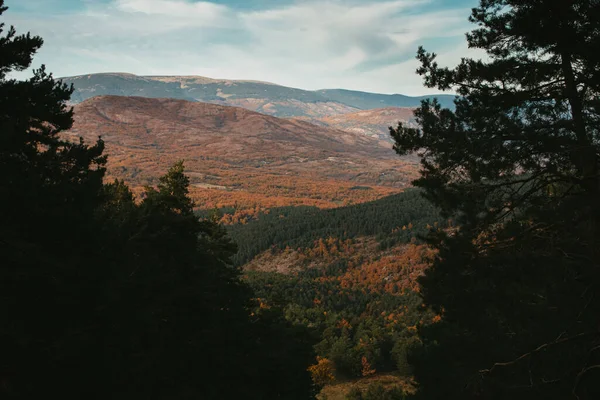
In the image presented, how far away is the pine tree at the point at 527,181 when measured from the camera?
9.23 m

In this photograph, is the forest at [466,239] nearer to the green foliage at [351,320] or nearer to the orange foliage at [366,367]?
the green foliage at [351,320]

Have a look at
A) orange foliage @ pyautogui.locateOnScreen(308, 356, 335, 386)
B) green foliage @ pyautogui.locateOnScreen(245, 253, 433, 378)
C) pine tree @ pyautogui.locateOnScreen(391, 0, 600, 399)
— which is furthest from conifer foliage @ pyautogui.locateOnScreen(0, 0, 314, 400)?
orange foliage @ pyautogui.locateOnScreen(308, 356, 335, 386)

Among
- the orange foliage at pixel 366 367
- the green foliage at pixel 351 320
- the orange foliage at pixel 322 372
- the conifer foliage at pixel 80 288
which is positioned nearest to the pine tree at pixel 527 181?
the conifer foliage at pixel 80 288

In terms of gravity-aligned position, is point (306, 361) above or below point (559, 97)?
below

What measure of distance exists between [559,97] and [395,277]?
19098cm

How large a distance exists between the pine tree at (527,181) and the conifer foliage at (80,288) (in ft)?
31.6

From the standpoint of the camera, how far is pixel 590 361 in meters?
8.95

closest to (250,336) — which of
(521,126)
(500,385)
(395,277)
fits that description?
(500,385)

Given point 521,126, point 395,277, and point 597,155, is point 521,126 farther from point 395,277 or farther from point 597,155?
point 395,277

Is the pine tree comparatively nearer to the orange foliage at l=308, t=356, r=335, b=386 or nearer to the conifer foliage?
the conifer foliage

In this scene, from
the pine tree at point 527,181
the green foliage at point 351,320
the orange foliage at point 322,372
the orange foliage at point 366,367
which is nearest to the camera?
the pine tree at point 527,181

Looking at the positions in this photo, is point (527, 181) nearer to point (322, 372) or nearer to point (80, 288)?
point (80, 288)

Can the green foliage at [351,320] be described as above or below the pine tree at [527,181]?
below

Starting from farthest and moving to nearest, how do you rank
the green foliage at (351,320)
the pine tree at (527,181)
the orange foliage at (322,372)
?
the green foliage at (351,320)
the orange foliage at (322,372)
the pine tree at (527,181)
